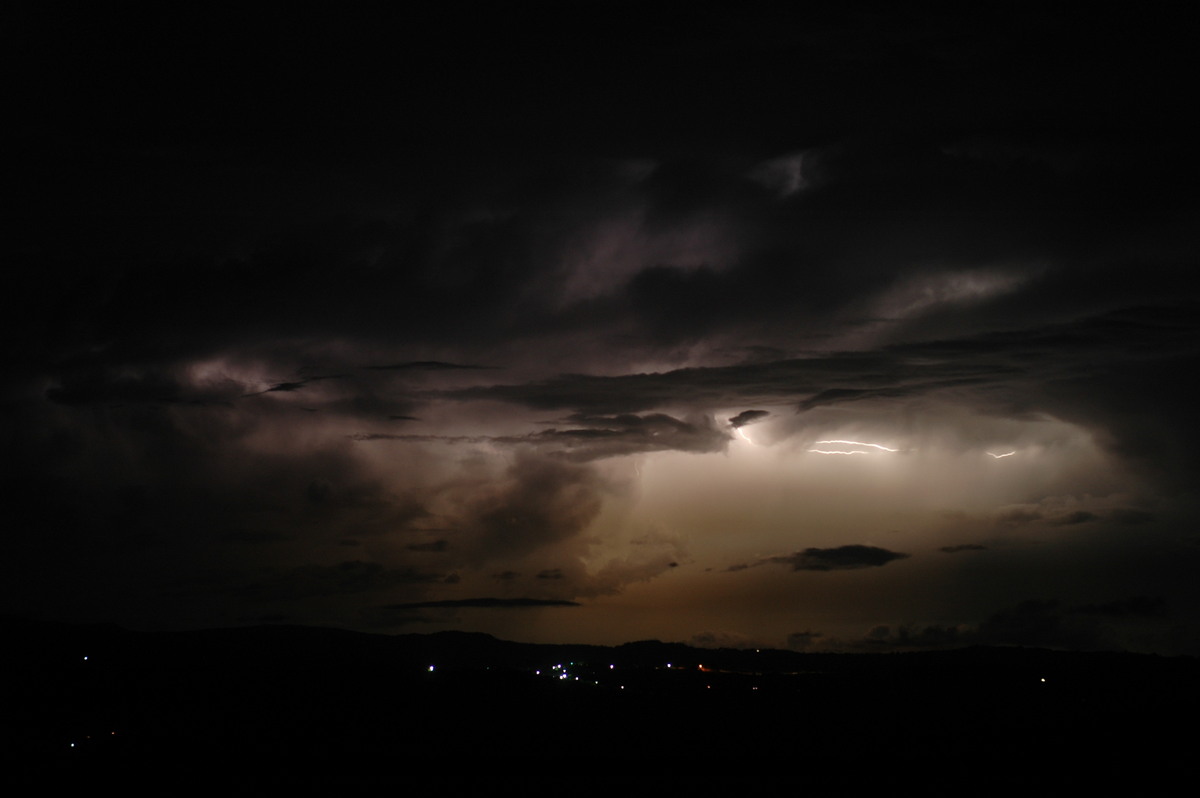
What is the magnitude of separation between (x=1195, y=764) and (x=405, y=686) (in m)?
116

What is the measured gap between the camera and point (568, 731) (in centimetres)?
12112

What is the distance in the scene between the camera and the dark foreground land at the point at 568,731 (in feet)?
284

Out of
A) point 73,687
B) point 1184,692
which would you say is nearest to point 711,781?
point 73,687

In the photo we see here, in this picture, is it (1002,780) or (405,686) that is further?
(405,686)

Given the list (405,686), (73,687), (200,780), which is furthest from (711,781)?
(73,687)

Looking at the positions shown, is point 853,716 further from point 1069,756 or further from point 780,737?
point 1069,756

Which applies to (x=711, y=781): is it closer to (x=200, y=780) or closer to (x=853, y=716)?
(x=200, y=780)

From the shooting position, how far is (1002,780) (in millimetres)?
86812

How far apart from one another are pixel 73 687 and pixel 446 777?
87.0 meters

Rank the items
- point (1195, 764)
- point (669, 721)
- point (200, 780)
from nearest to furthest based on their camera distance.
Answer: point (200, 780) → point (1195, 764) → point (669, 721)

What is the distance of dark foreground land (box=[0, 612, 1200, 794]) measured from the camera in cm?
8669

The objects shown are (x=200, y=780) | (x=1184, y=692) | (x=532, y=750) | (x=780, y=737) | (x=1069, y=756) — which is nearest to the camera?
(x=200, y=780)

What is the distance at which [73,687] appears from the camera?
143875 millimetres

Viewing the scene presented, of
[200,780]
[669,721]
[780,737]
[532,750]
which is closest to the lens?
[200,780]
